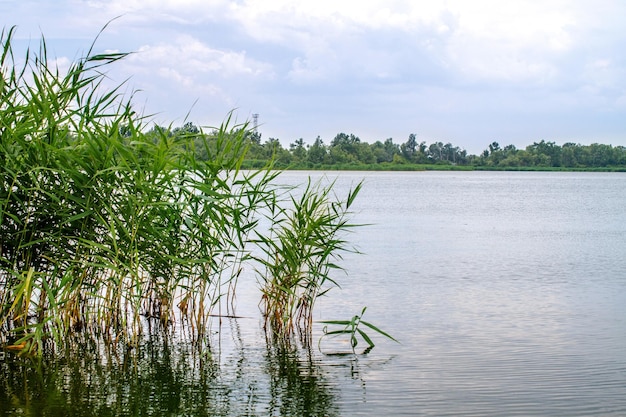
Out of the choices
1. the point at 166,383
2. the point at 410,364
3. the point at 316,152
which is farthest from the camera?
the point at 316,152

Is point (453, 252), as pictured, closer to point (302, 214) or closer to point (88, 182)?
point (302, 214)

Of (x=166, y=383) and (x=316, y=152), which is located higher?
(x=316, y=152)

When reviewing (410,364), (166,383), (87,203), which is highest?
(87,203)

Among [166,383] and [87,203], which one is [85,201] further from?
[166,383]

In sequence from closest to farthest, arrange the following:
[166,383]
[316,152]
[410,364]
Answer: [166,383] < [410,364] < [316,152]

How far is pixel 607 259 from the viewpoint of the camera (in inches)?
627

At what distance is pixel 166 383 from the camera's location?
6.17m

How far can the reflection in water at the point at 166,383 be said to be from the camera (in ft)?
18.0

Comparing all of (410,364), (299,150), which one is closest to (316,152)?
(299,150)

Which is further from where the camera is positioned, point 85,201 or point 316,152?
point 316,152

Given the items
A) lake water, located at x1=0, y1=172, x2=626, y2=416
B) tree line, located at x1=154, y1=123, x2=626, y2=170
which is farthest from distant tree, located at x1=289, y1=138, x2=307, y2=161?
lake water, located at x1=0, y1=172, x2=626, y2=416

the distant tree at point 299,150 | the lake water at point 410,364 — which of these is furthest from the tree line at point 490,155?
the lake water at point 410,364

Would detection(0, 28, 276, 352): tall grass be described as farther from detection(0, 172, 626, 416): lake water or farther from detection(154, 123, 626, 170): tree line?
detection(154, 123, 626, 170): tree line

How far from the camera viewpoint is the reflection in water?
5.48 metres
